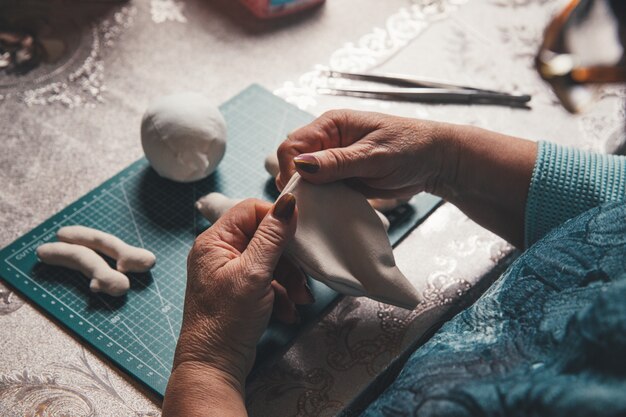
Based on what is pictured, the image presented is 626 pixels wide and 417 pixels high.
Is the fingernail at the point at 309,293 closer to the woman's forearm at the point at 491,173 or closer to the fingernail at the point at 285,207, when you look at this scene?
the fingernail at the point at 285,207

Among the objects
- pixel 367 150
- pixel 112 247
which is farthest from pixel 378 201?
pixel 112 247

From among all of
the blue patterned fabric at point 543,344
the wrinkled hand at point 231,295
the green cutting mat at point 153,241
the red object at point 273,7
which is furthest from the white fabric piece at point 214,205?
the red object at point 273,7

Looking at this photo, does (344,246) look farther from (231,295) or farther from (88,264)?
(88,264)

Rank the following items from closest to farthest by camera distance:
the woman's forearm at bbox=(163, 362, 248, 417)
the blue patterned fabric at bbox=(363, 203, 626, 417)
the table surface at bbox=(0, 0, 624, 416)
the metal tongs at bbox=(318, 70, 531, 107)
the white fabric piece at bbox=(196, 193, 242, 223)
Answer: the blue patterned fabric at bbox=(363, 203, 626, 417) < the woman's forearm at bbox=(163, 362, 248, 417) < the table surface at bbox=(0, 0, 624, 416) < the white fabric piece at bbox=(196, 193, 242, 223) < the metal tongs at bbox=(318, 70, 531, 107)

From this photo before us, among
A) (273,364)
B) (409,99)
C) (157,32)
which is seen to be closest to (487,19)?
(409,99)

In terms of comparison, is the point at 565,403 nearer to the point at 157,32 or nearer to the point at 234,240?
the point at 234,240

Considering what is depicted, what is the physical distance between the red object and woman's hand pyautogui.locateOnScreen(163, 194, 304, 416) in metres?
0.62

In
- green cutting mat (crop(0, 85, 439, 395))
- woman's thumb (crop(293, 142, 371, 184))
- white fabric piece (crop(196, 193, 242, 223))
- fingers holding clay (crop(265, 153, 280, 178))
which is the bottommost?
green cutting mat (crop(0, 85, 439, 395))

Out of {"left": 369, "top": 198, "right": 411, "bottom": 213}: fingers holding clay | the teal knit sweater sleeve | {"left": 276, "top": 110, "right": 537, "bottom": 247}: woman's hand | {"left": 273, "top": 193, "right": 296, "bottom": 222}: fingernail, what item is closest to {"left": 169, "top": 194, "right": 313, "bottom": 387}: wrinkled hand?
{"left": 273, "top": 193, "right": 296, "bottom": 222}: fingernail

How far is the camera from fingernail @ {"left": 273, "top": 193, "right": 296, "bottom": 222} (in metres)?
0.73

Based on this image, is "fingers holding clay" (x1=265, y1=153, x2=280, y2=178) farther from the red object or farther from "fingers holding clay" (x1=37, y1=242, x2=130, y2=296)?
the red object

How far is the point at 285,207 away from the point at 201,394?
22 centimetres

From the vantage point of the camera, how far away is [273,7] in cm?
124

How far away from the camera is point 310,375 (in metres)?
0.80
